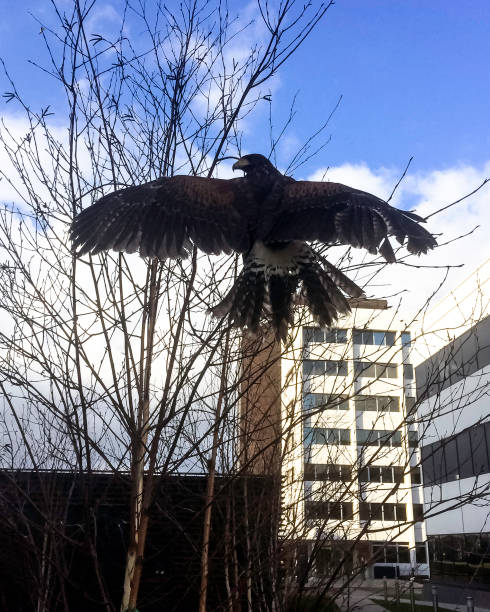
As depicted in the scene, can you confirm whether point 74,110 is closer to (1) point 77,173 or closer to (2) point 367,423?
(1) point 77,173

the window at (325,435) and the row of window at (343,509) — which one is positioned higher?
the window at (325,435)

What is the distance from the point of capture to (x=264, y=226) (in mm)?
3420

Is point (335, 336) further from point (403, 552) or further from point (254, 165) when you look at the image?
point (403, 552)

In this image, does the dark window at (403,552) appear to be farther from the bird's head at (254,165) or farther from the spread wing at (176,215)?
the bird's head at (254,165)

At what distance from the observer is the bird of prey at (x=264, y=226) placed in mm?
3359

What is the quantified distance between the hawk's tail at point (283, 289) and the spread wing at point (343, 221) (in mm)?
115

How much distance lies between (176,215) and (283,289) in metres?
0.77

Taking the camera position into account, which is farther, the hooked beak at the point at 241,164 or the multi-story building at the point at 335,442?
the hooked beak at the point at 241,164

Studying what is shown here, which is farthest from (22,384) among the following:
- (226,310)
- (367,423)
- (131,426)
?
(367,423)

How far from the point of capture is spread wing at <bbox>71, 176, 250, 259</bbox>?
345 centimetres

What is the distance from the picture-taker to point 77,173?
3.53 meters

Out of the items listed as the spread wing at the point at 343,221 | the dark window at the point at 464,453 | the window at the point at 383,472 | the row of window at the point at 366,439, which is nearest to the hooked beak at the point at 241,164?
the spread wing at the point at 343,221

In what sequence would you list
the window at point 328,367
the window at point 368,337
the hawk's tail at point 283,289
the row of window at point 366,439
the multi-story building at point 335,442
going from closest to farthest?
the hawk's tail at point 283,289
the multi-story building at point 335,442
the row of window at point 366,439
the window at point 328,367
the window at point 368,337

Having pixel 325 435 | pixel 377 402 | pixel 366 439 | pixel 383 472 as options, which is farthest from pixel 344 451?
pixel 377 402
